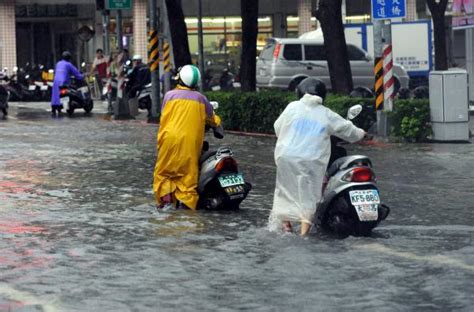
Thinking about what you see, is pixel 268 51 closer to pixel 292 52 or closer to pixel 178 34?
pixel 292 52

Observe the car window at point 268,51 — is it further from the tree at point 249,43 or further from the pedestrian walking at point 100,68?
the tree at point 249,43

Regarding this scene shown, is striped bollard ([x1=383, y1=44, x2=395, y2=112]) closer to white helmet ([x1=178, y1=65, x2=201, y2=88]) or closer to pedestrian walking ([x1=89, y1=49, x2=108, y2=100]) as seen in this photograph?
white helmet ([x1=178, y1=65, x2=201, y2=88])

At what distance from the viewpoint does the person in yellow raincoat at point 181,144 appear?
1238 cm

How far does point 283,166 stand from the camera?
10.7 m

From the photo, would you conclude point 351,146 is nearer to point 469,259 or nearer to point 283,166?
point 283,166

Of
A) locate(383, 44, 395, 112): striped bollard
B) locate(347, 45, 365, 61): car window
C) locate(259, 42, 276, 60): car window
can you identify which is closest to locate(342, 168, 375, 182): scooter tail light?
locate(383, 44, 395, 112): striped bollard

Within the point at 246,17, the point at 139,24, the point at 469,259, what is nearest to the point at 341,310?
the point at 469,259

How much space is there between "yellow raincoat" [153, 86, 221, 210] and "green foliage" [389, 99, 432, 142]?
9703 millimetres

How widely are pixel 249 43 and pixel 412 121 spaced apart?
25.4ft

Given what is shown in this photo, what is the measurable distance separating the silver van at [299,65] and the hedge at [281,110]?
889 centimetres

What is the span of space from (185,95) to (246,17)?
639 inches

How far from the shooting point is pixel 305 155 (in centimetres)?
1052

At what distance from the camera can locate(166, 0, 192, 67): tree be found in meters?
29.9

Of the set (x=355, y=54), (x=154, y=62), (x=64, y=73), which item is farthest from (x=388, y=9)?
(x=355, y=54)
